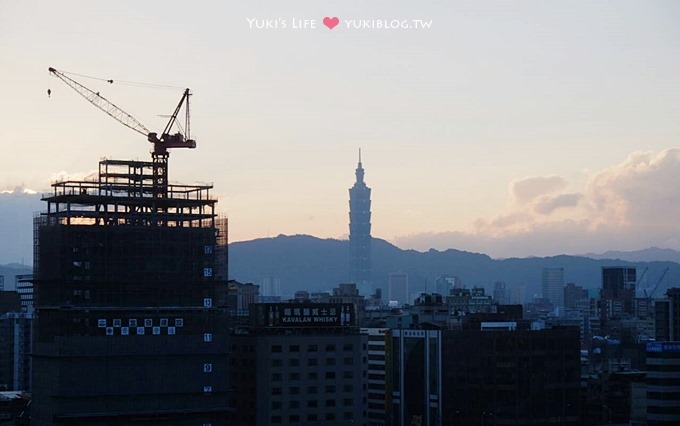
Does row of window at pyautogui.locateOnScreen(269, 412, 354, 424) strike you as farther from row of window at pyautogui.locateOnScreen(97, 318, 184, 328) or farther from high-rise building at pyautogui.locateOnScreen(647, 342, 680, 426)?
high-rise building at pyautogui.locateOnScreen(647, 342, 680, 426)

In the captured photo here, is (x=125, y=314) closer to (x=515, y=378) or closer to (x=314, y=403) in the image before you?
(x=314, y=403)

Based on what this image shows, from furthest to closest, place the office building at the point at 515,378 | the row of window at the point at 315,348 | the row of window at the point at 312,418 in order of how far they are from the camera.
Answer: the office building at the point at 515,378
the row of window at the point at 315,348
the row of window at the point at 312,418

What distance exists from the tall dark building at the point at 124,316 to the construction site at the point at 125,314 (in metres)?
0.08

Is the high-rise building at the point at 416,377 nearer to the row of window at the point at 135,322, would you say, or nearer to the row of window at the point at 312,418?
the row of window at the point at 312,418

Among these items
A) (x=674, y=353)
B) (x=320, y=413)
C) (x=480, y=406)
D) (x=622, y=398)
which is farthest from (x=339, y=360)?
(x=622, y=398)

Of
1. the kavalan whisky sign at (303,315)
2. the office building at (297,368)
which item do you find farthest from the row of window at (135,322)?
the kavalan whisky sign at (303,315)

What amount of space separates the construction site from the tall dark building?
3.0 inches

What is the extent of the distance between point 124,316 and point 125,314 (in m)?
0.17

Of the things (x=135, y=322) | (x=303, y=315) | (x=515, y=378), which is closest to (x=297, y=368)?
(x=303, y=315)

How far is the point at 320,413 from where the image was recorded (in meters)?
116

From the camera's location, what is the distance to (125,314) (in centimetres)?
9831

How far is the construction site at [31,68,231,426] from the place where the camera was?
96.4 meters

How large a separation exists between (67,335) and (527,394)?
172 feet

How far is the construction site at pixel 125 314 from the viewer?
96375 mm
